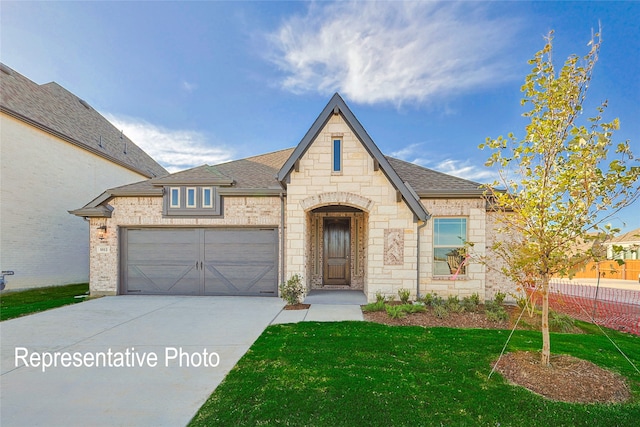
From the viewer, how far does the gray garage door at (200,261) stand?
9.74 metres

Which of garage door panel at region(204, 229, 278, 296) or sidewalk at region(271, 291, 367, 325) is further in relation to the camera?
garage door panel at region(204, 229, 278, 296)

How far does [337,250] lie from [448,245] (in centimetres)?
390

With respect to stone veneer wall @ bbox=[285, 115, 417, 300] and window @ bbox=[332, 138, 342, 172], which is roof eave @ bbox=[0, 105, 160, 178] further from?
window @ bbox=[332, 138, 342, 172]

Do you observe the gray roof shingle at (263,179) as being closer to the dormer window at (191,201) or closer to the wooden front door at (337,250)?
the dormer window at (191,201)

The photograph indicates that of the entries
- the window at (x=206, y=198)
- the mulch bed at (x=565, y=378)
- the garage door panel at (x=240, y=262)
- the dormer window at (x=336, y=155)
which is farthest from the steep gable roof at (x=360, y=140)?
the mulch bed at (x=565, y=378)

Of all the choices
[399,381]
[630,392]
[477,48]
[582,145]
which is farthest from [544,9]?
[399,381]

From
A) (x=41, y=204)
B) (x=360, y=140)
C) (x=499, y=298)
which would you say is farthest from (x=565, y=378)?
(x=41, y=204)

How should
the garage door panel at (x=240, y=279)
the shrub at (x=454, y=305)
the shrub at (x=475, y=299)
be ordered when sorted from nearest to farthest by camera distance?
the shrub at (x=454, y=305) → the shrub at (x=475, y=299) → the garage door panel at (x=240, y=279)

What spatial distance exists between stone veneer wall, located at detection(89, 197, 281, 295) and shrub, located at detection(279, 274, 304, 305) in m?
2.17

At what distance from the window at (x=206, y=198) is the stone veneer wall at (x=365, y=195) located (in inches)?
132

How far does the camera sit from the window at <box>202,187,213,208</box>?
385 inches

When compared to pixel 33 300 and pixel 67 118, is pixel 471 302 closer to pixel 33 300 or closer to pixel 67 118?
pixel 33 300

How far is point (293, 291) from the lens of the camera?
823cm

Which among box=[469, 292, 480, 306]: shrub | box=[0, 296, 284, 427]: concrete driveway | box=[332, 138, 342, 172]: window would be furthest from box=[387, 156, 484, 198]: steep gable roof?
box=[0, 296, 284, 427]: concrete driveway
